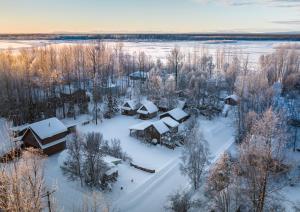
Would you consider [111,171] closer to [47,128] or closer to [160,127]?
[47,128]

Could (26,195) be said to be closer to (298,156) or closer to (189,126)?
(189,126)

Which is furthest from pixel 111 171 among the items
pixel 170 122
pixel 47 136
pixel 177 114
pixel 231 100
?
pixel 231 100

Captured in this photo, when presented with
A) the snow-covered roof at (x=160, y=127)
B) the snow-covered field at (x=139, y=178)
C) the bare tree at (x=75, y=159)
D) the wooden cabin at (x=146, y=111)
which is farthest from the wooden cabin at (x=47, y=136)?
the wooden cabin at (x=146, y=111)

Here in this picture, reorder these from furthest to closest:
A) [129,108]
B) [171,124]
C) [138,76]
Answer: [138,76] → [129,108] → [171,124]

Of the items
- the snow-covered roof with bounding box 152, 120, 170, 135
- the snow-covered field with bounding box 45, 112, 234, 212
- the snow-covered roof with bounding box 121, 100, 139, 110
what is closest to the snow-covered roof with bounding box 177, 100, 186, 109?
the snow-covered roof with bounding box 121, 100, 139, 110

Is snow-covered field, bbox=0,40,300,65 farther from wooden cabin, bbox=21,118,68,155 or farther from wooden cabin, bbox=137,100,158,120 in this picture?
wooden cabin, bbox=21,118,68,155

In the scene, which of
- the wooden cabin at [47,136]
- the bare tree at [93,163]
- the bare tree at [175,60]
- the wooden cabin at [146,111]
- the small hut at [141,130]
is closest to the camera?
the bare tree at [93,163]

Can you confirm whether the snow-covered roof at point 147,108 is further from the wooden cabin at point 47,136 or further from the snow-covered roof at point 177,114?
the wooden cabin at point 47,136

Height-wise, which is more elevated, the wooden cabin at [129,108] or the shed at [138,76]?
the shed at [138,76]
